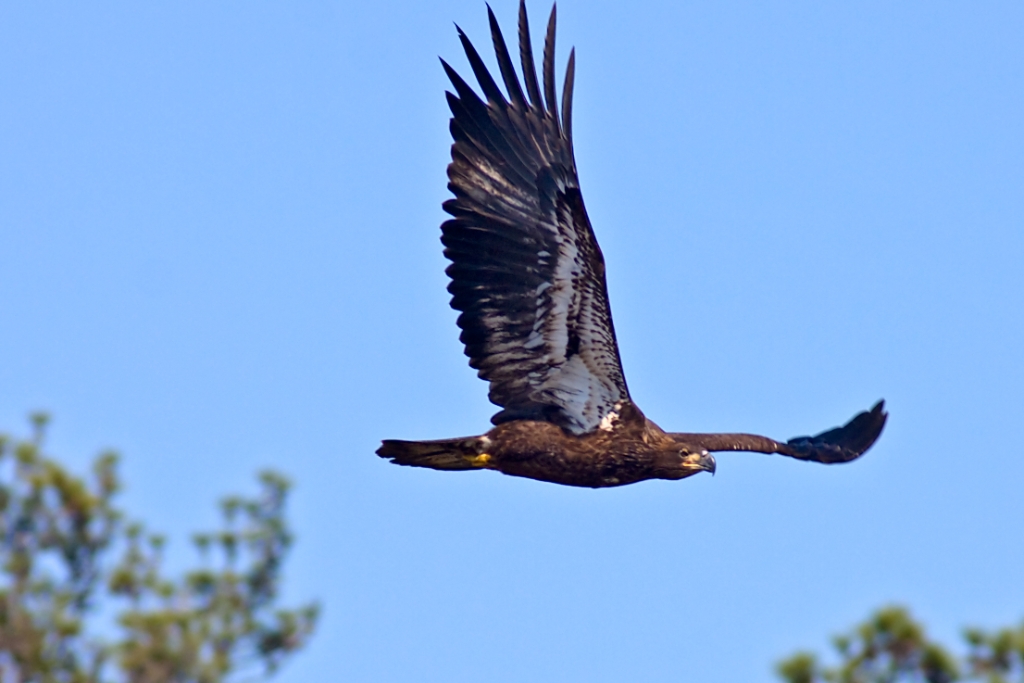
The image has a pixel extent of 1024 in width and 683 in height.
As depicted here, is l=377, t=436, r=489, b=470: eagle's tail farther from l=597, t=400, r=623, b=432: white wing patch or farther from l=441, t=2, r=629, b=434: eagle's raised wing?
l=597, t=400, r=623, b=432: white wing patch

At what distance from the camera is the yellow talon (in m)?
10.7

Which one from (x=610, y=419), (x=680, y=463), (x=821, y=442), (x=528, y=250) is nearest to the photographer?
(x=528, y=250)

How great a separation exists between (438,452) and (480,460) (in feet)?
0.93

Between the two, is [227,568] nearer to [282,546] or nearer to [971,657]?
[282,546]

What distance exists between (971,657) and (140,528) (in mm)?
6988

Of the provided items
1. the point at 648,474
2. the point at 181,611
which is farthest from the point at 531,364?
the point at 181,611

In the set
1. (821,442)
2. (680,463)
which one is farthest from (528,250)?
(821,442)

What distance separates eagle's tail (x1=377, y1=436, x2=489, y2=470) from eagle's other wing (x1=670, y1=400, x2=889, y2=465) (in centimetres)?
141

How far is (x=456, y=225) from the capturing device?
34.5ft

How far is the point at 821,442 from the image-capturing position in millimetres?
13125

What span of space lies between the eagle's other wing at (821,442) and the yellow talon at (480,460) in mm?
1343

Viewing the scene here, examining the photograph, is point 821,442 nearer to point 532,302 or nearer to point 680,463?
point 680,463

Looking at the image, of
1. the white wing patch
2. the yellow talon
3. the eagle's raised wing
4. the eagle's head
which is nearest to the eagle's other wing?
the eagle's head

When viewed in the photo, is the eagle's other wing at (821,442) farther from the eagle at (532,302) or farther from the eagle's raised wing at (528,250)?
the eagle's raised wing at (528,250)
